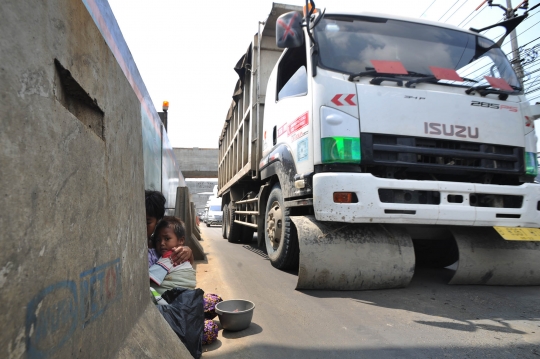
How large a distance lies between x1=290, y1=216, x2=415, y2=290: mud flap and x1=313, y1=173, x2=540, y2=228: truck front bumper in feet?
0.82

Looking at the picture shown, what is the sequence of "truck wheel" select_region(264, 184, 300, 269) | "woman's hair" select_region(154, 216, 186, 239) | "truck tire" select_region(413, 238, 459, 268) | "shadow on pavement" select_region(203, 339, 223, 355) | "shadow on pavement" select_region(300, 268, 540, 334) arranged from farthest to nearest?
"truck tire" select_region(413, 238, 459, 268), "truck wheel" select_region(264, 184, 300, 269), "woman's hair" select_region(154, 216, 186, 239), "shadow on pavement" select_region(300, 268, 540, 334), "shadow on pavement" select_region(203, 339, 223, 355)

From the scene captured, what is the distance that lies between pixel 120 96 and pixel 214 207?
18975 millimetres

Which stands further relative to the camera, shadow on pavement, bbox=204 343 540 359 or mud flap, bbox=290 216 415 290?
mud flap, bbox=290 216 415 290

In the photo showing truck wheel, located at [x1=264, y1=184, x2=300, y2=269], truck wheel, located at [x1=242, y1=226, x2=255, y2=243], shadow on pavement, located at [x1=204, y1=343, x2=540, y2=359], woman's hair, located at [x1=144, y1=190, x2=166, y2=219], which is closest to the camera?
shadow on pavement, located at [x1=204, y1=343, x2=540, y2=359]

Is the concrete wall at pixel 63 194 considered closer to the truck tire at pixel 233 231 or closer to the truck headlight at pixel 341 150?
the truck headlight at pixel 341 150

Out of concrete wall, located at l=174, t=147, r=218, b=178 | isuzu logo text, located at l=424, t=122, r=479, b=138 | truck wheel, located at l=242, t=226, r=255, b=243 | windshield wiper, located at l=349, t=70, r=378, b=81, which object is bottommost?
truck wheel, located at l=242, t=226, r=255, b=243

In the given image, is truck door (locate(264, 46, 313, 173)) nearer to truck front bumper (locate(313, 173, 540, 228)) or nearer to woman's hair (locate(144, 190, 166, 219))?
truck front bumper (locate(313, 173, 540, 228))

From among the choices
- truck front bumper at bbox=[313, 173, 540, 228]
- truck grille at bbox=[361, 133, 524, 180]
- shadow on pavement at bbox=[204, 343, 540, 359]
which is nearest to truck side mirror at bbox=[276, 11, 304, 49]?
truck grille at bbox=[361, 133, 524, 180]

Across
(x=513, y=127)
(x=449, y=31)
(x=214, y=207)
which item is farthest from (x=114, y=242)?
(x=214, y=207)

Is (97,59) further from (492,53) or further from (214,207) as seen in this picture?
(214,207)

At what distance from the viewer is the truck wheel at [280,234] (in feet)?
12.1

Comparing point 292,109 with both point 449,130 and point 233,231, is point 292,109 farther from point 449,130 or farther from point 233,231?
point 233,231

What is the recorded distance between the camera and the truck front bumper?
2.88m

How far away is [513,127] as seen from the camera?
3334 millimetres
